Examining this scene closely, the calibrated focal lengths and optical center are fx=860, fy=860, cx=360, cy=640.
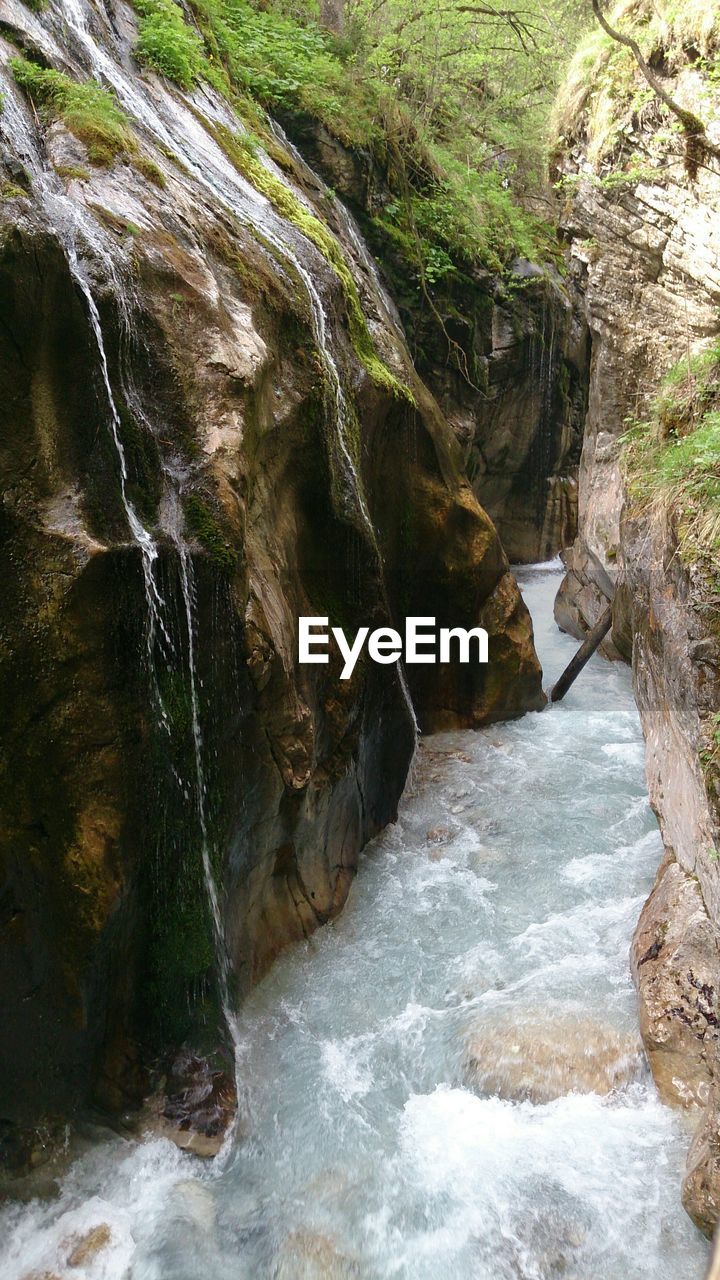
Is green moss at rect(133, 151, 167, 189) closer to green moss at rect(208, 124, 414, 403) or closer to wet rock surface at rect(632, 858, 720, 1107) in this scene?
green moss at rect(208, 124, 414, 403)

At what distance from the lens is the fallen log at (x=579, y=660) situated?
10656mm

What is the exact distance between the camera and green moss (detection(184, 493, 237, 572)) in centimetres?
489

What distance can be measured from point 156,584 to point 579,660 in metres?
7.14

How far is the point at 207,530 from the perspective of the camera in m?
4.91

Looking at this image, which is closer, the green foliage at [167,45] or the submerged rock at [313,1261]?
the submerged rock at [313,1261]

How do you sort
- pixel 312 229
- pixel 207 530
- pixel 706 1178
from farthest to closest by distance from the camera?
pixel 312 229 → pixel 207 530 → pixel 706 1178

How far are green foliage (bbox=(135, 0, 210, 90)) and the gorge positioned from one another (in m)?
0.04

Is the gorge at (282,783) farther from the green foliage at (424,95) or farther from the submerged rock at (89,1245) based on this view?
the green foliage at (424,95)

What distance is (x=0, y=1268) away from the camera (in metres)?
3.92

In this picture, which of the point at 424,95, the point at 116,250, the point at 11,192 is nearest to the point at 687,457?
the point at 116,250

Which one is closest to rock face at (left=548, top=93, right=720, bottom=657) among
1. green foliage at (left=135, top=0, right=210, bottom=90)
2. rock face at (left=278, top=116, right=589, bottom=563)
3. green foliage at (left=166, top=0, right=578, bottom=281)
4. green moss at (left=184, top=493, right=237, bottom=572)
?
rock face at (left=278, top=116, right=589, bottom=563)

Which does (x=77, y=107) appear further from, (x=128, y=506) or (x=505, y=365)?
(x=505, y=365)

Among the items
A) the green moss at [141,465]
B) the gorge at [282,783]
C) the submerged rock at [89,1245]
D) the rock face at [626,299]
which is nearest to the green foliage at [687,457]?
the gorge at [282,783]

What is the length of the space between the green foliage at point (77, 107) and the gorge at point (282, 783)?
0.03m
